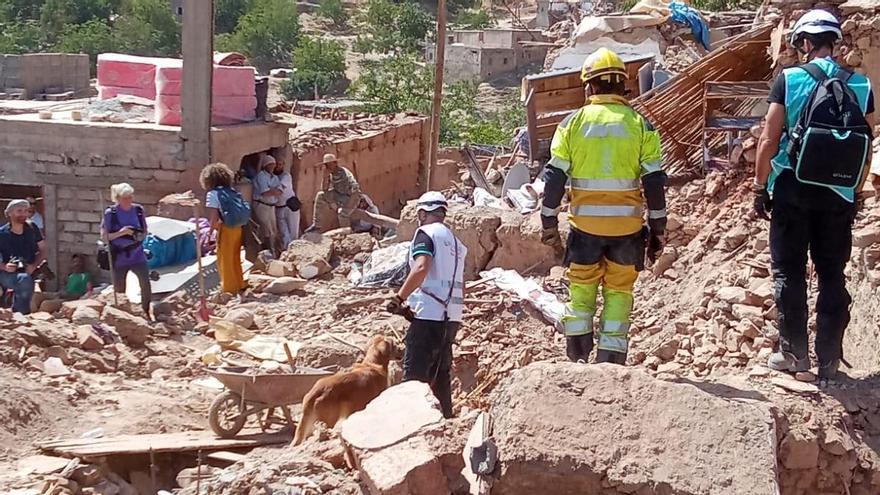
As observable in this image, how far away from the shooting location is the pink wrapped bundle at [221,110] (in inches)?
559

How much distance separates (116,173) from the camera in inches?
543

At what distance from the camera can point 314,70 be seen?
48.2 metres

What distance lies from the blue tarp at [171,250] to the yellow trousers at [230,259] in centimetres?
152

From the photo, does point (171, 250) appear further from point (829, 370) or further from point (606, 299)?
point (829, 370)

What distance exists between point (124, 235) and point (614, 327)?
5604mm

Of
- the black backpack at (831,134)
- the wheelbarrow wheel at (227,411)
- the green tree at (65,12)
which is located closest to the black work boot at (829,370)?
the black backpack at (831,134)

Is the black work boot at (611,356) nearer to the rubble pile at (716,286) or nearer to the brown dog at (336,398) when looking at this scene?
the rubble pile at (716,286)

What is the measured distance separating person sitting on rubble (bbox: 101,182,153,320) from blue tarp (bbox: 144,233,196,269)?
6.40ft

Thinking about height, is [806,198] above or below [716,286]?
above

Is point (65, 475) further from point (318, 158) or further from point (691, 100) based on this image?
point (318, 158)

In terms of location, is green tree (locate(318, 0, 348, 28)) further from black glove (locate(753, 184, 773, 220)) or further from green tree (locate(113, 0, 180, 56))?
black glove (locate(753, 184, 773, 220))

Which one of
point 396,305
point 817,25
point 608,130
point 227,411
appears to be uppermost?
point 817,25

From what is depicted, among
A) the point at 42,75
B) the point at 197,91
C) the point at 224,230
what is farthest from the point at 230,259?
the point at 42,75

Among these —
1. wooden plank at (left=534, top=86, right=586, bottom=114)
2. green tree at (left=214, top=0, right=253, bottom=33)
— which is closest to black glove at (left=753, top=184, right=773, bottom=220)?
wooden plank at (left=534, top=86, right=586, bottom=114)
